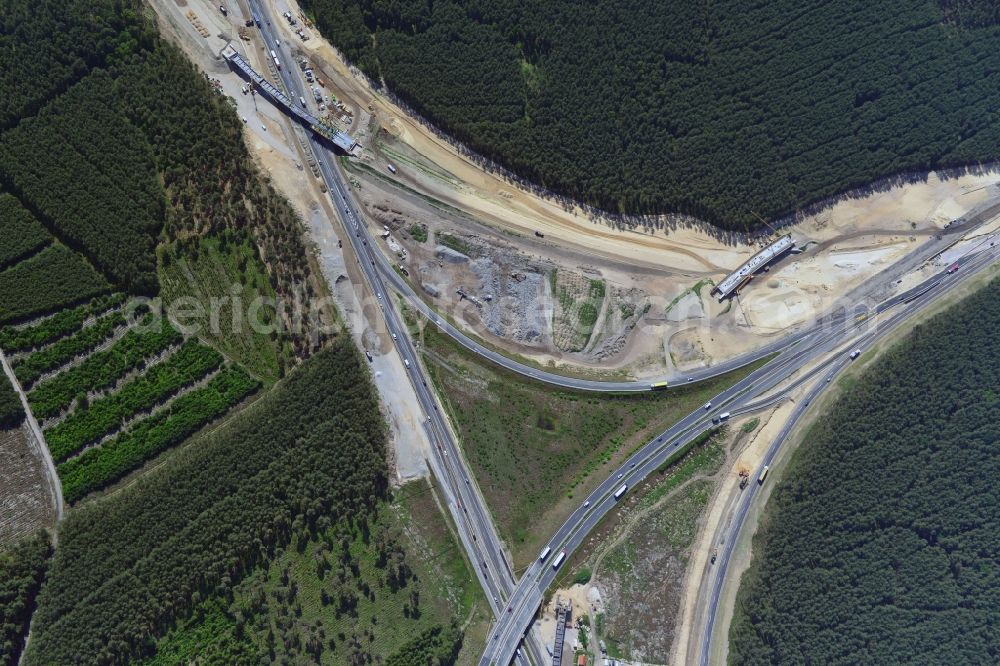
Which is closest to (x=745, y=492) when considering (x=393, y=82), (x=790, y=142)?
(x=790, y=142)

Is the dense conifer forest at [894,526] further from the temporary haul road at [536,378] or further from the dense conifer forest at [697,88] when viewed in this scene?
the dense conifer forest at [697,88]

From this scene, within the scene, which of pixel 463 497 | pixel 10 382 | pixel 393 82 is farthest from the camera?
pixel 393 82

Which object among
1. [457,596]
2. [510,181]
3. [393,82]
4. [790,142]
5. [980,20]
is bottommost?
[457,596]

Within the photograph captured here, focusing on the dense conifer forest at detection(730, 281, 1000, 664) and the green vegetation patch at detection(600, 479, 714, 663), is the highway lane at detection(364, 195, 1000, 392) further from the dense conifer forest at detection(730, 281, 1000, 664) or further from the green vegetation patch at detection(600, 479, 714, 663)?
the green vegetation patch at detection(600, 479, 714, 663)

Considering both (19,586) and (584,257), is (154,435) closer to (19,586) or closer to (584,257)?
(19,586)

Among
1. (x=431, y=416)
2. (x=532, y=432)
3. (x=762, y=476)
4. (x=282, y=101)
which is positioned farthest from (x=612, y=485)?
(x=282, y=101)

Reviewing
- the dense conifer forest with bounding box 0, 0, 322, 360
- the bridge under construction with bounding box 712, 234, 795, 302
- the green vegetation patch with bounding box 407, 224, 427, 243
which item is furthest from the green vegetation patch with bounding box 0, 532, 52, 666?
the bridge under construction with bounding box 712, 234, 795, 302

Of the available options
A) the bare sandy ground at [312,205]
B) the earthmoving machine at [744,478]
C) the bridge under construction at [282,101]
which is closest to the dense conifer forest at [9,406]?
the bare sandy ground at [312,205]

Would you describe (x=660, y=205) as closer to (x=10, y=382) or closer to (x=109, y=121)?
(x=109, y=121)
